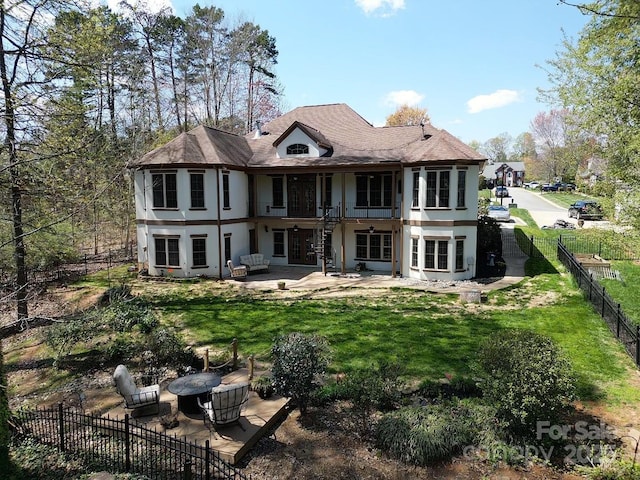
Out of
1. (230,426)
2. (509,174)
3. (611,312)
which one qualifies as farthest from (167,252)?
(509,174)

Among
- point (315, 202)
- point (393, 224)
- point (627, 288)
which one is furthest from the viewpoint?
point (315, 202)

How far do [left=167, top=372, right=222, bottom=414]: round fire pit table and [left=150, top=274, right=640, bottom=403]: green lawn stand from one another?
115 inches

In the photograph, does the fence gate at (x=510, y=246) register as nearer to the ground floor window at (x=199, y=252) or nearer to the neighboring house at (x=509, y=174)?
the ground floor window at (x=199, y=252)

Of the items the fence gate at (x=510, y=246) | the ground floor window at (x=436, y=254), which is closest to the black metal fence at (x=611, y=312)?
the ground floor window at (x=436, y=254)

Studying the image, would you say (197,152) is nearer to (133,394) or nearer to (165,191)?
(165,191)

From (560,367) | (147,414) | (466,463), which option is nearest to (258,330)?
(147,414)

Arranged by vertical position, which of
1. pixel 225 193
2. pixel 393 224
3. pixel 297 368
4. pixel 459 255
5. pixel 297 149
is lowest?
pixel 297 368

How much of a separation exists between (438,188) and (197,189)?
1242 cm

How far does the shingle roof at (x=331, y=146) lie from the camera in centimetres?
2053

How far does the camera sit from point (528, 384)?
6449mm

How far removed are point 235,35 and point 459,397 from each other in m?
39.0

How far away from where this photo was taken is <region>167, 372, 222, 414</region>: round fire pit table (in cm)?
736

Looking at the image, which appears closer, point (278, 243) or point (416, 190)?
point (416, 190)

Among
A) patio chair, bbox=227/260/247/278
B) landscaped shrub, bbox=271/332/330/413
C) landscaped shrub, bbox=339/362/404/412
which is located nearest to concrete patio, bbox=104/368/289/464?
landscaped shrub, bbox=271/332/330/413
